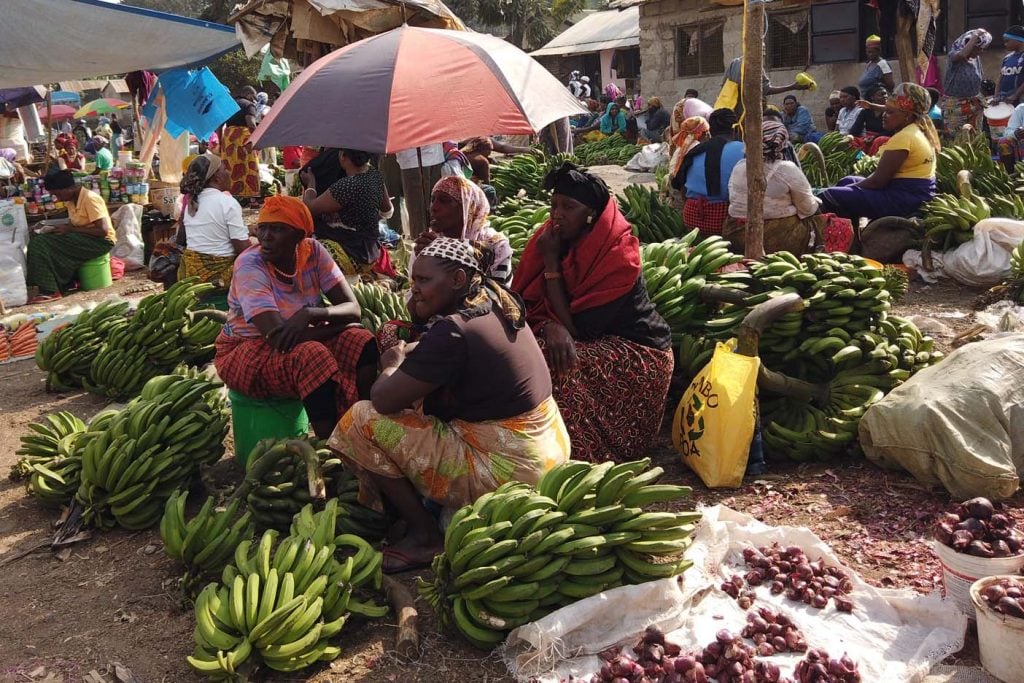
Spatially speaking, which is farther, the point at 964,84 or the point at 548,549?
the point at 964,84

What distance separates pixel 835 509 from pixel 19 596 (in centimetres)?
340

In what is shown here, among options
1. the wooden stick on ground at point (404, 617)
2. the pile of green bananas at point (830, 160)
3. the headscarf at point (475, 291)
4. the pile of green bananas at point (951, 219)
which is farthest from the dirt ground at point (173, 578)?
the pile of green bananas at point (830, 160)

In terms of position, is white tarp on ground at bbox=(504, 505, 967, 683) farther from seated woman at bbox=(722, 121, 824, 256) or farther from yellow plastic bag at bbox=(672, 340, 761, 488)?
seated woman at bbox=(722, 121, 824, 256)

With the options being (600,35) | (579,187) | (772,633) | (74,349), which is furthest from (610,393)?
(600,35)

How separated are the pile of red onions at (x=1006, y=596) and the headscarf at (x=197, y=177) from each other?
532 centimetres

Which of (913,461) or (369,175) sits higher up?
(369,175)

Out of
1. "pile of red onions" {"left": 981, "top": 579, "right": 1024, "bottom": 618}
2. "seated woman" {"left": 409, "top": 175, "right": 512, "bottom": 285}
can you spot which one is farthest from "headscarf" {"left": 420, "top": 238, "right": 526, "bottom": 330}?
"pile of red onions" {"left": 981, "top": 579, "right": 1024, "bottom": 618}

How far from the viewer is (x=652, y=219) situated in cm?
713

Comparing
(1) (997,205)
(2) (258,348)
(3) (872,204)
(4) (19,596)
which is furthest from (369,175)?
(1) (997,205)

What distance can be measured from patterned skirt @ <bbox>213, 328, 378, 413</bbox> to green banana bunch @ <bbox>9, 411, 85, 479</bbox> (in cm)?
98

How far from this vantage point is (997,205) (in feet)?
25.6

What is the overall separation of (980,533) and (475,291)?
192 centimetres

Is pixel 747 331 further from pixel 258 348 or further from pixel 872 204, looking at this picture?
pixel 872 204

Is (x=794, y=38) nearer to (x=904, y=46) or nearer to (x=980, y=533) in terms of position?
(x=904, y=46)
